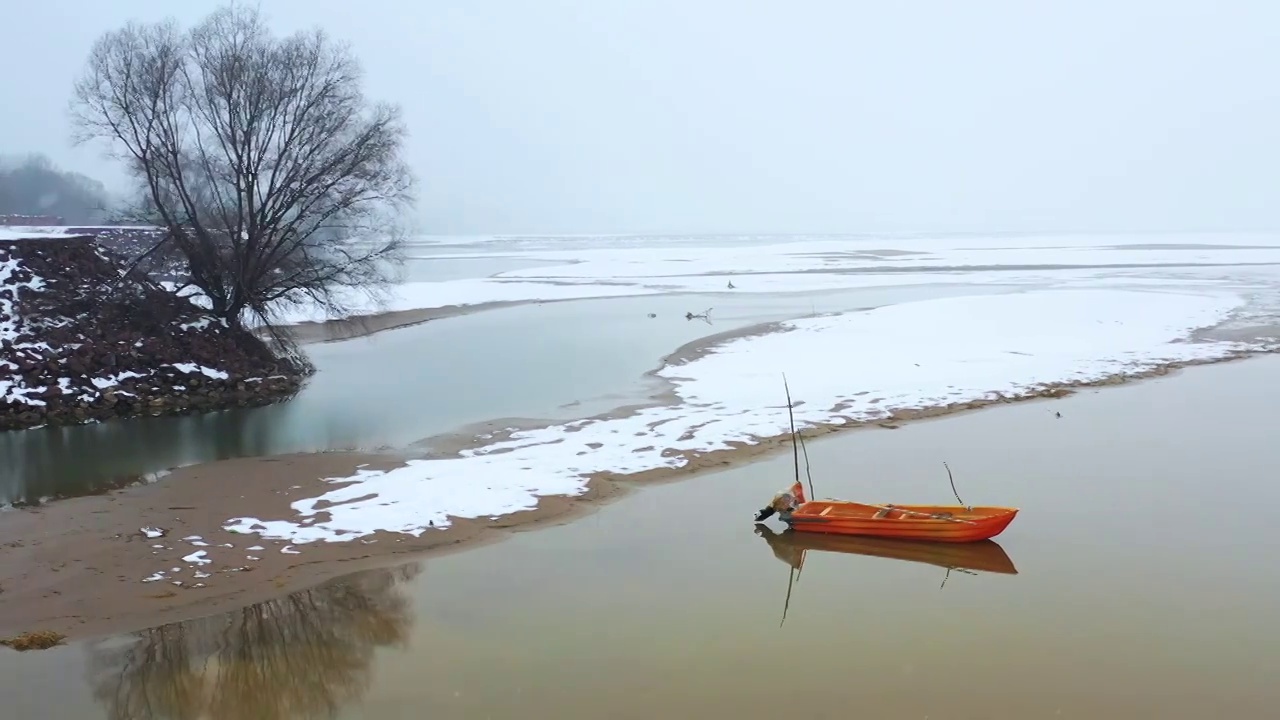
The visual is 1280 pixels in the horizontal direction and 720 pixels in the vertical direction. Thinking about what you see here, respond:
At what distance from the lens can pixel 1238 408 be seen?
20.8 m

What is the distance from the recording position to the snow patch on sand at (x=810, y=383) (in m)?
14.7

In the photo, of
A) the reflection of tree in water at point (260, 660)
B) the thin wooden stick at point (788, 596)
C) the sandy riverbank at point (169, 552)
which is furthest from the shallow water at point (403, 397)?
the thin wooden stick at point (788, 596)

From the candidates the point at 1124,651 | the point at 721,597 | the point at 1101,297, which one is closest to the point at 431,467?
the point at 721,597

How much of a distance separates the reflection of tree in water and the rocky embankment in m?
13.8

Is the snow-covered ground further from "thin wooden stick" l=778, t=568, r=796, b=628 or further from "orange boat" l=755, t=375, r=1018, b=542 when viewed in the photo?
"thin wooden stick" l=778, t=568, r=796, b=628

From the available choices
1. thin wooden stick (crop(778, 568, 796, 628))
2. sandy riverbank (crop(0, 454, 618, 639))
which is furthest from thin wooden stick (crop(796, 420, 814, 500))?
sandy riverbank (crop(0, 454, 618, 639))

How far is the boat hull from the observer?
42.8 feet

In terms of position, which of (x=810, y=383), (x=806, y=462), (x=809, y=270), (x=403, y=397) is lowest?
(x=806, y=462)

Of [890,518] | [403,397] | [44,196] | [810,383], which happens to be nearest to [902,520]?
[890,518]

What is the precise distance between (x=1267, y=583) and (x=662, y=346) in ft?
68.3

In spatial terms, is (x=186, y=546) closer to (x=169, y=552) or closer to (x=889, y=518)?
(x=169, y=552)

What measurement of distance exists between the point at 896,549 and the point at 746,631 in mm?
3572

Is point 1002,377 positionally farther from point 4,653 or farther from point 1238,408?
point 4,653

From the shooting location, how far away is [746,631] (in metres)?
10.6
